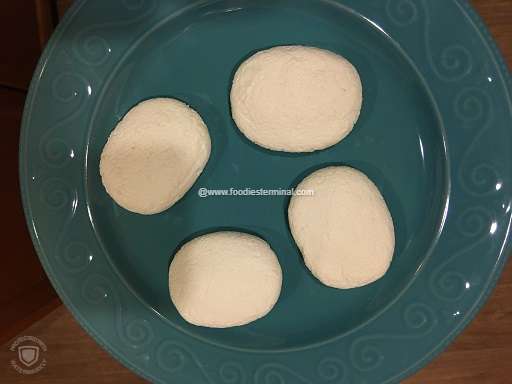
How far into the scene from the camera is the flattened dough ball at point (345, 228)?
A: 2.15 ft

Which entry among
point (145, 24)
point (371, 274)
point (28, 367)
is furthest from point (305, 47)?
point (28, 367)

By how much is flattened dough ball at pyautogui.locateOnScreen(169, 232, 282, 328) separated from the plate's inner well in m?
0.03

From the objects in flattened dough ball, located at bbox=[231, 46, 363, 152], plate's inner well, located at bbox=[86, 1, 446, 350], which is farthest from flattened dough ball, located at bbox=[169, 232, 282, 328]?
flattened dough ball, located at bbox=[231, 46, 363, 152]

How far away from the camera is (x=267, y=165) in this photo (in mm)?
698

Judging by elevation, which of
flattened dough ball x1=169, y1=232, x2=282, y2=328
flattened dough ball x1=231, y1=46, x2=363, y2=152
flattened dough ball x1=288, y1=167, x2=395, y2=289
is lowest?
flattened dough ball x1=169, y1=232, x2=282, y2=328

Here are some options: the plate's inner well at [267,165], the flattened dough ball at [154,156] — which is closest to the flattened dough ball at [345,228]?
the plate's inner well at [267,165]

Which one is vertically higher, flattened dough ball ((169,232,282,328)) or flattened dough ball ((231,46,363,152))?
flattened dough ball ((231,46,363,152))

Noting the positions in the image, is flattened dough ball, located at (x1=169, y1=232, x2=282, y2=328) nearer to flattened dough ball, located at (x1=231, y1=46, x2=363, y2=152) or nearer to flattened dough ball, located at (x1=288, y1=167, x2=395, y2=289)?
flattened dough ball, located at (x1=288, y1=167, x2=395, y2=289)

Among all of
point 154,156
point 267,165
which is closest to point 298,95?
point 267,165

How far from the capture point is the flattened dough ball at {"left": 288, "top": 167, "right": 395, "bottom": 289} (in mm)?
654

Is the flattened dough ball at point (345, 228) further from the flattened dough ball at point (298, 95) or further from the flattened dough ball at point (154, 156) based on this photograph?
the flattened dough ball at point (154, 156)

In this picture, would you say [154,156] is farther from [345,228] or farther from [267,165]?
[345,228]

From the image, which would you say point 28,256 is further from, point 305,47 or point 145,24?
point 305,47

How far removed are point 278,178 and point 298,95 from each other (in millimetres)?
127
